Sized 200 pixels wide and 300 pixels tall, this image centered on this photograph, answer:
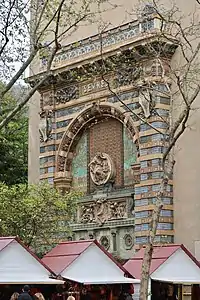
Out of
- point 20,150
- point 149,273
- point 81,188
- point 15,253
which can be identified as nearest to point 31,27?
point 15,253

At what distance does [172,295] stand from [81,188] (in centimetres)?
862

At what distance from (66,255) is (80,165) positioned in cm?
916

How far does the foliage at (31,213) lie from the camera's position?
2225 cm

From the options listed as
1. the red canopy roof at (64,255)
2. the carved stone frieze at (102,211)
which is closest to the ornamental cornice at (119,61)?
the carved stone frieze at (102,211)

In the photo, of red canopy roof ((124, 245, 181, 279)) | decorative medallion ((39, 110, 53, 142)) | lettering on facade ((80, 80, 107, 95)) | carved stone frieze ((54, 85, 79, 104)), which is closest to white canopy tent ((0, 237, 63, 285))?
red canopy roof ((124, 245, 181, 279))

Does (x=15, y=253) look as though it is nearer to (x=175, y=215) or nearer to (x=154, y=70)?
(x=175, y=215)

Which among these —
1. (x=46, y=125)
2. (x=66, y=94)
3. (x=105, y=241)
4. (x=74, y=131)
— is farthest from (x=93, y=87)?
(x=105, y=241)

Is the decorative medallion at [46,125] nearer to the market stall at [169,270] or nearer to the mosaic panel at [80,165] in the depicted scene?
the mosaic panel at [80,165]

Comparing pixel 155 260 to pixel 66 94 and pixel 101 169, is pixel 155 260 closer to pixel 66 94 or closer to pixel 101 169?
pixel 101 169

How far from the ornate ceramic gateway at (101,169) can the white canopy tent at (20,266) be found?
338 inches

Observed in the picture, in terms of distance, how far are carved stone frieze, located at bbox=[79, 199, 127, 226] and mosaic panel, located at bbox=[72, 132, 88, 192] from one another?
0.84m

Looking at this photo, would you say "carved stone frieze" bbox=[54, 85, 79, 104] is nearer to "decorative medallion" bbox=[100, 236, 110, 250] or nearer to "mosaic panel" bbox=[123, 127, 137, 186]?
"mosaic panel" bbox=[123, 127, 137, 186]

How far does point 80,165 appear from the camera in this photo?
26.3 meters

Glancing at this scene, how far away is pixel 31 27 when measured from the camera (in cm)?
1672
